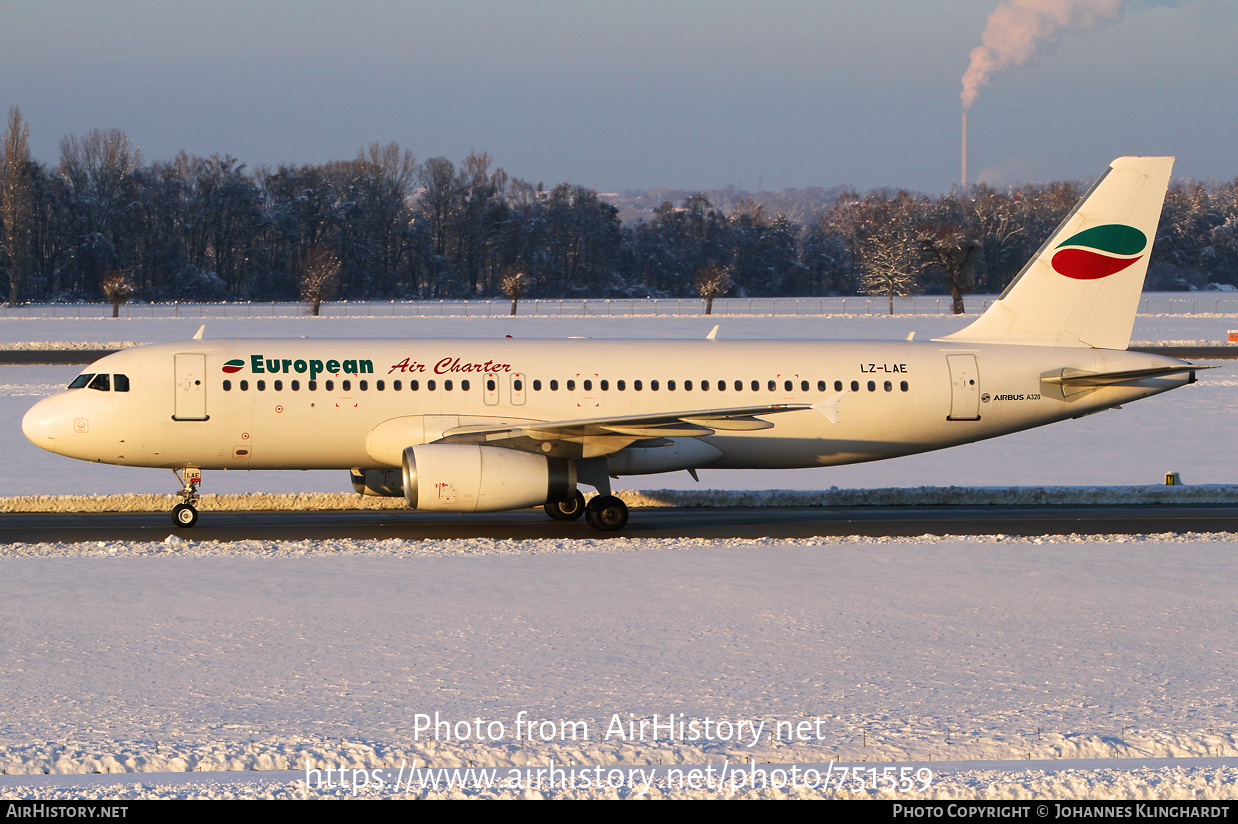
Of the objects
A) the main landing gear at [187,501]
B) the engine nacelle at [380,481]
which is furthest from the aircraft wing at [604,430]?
the main landing gear at [187,501]

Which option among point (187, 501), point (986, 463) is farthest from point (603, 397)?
point (986, 463)

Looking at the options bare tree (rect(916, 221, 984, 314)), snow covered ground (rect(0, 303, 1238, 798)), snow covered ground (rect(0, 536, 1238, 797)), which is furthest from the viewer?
bare tree (rect(916, 221, 984, 314))

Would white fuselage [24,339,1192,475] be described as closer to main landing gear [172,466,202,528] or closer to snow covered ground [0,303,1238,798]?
main landing gear [172,466,202,528]

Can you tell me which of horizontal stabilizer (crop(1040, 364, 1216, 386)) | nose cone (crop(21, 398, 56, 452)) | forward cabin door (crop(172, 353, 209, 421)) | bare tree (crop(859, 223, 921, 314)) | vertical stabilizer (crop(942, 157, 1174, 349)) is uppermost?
bare tree (crop(859, 223, 921, 314))

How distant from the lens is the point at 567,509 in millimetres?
26688

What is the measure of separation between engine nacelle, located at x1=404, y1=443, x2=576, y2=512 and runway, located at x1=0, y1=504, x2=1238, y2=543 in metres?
1.26

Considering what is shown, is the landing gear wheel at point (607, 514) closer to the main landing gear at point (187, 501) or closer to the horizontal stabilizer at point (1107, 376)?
the main landing gear at point (187, 501)

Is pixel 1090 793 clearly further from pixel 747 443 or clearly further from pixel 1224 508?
pixel 1224 508

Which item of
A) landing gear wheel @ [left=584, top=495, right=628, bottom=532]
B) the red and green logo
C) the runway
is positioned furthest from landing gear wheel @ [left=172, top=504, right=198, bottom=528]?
the red and green logo

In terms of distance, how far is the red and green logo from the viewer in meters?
28.5

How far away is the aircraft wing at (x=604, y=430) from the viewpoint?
80.2ft

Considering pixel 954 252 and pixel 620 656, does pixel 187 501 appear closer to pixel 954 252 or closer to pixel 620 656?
pixel 620 656

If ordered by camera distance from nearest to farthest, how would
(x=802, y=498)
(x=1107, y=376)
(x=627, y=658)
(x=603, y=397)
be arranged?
A: (x=627, y=658) < (x=603, y=397) < (x=1107, y=376) < (x=802, y=498)

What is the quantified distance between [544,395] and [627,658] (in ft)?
36.8
